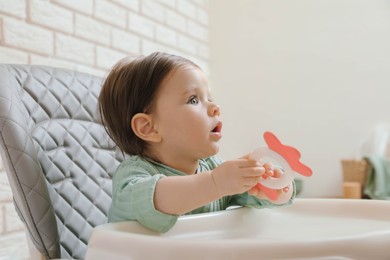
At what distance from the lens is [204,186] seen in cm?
68

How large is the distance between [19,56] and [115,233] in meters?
0.89

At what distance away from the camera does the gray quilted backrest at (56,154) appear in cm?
79

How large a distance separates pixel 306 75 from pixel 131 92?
1.86m

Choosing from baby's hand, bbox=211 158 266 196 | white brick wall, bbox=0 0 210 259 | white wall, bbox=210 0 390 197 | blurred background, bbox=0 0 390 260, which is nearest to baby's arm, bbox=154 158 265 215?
baby's hand, bbox=211 158 266 196

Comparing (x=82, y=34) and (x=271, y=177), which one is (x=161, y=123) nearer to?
(x=271, y=177)

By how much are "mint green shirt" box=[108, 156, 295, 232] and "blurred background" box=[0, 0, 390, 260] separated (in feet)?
4.00

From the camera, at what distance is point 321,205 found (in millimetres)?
861

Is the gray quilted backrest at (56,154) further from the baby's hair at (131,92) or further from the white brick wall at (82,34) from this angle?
the white brick wall at (82,34)

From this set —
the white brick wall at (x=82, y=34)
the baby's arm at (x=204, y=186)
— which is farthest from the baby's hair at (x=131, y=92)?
the white brick wall at (x=82, y=34)

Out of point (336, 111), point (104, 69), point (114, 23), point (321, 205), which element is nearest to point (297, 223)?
point (321, 205)

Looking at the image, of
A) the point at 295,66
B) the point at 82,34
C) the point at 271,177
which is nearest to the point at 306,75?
the point at 295,66

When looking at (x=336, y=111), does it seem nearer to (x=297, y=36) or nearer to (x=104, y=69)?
(x=297, y=36)

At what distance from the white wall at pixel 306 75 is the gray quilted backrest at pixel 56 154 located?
170cm

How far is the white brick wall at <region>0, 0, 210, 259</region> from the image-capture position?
50.2 inches
